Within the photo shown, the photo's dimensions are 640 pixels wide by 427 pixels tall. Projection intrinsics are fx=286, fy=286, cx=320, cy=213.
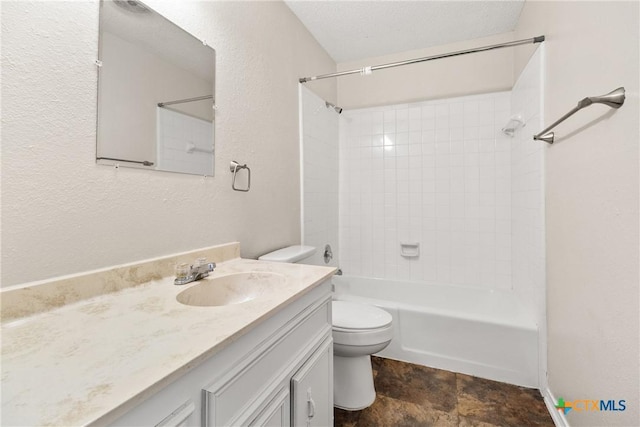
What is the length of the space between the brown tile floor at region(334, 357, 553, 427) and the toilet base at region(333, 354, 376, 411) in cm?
3

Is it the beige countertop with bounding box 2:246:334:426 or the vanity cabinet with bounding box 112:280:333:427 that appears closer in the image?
the beige countertop with bounding box 2:246:334:426

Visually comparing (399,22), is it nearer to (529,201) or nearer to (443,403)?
(529,201)

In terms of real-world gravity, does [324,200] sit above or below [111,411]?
above

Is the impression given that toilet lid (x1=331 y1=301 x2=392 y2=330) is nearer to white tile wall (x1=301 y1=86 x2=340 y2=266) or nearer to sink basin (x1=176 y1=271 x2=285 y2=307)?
white tile wall (x1=301 y1=86 x2=340 y2=266)

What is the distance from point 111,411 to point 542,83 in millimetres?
2220

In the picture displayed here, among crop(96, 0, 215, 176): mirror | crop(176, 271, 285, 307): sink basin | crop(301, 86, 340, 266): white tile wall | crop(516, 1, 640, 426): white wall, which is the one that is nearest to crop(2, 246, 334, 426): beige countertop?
crop(176, 271, 285, 307): sink basin

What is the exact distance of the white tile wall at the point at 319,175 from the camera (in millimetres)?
2191

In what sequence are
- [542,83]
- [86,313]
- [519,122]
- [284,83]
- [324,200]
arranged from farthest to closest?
[324,200], [519,122], [284,83], [542,83], [86,313]

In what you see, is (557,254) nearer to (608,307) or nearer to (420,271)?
(608,307)

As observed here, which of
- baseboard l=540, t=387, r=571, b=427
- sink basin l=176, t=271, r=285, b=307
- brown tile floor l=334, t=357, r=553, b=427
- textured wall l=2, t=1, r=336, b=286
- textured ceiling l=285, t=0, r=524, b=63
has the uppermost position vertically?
textured ceiling l=285, t=0, r=524, b=63

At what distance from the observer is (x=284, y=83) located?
1.92 m

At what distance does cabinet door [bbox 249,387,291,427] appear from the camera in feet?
2.43

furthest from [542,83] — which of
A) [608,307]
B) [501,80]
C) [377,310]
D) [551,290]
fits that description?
[377,310]

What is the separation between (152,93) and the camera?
1068mm
